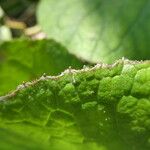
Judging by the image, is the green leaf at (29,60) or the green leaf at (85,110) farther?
the green leaf at (29,60)

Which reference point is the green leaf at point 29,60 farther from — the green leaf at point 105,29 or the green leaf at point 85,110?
the green leaf at point 85,110

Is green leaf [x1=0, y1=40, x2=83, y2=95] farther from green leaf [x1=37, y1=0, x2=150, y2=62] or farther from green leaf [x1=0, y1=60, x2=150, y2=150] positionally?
green leaf [x1=0, y1=60, x2=150, y2=150]

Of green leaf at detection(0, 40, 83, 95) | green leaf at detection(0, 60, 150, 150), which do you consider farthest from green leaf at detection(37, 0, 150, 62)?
green leaf at detection(0, 60, 150, 150)

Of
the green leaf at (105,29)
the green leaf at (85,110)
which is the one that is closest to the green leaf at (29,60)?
the green leaf at (105,29)

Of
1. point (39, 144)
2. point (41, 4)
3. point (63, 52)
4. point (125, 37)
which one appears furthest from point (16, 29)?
point (39, 144)

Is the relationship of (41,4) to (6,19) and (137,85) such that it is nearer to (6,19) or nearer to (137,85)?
(6,19)

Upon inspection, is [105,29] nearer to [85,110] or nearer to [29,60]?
[29,60]
